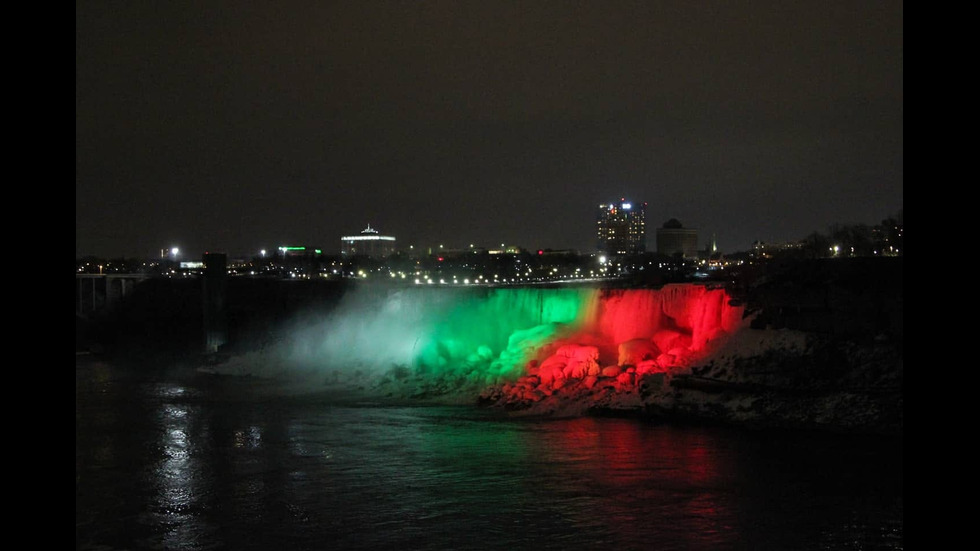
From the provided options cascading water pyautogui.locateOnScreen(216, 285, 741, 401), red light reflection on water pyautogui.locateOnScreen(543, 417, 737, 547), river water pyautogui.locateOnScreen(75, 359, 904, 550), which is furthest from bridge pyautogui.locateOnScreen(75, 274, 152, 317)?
red light reflection on water pyautogui.locateOnScreen(543, 417, 737, 547)

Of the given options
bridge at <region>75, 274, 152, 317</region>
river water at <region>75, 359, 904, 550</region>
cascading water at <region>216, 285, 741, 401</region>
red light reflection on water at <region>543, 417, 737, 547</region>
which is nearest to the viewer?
river water at <region>75, 359, 904, 550</region>

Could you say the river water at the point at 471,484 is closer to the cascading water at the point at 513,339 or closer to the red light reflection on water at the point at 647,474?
the red light reflection on water at the point at 647,474

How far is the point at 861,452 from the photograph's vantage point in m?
20.2

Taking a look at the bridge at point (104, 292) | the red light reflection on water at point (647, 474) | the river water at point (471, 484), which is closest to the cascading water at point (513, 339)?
the river water at point (471, 484)

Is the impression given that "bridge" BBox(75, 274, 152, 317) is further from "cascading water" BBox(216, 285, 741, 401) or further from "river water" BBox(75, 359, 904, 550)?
"river water" BBox(75, 359, 904, 550)

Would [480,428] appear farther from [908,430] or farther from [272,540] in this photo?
[908,430]

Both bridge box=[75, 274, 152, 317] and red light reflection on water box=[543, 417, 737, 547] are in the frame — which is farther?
bridge box=[75, 274, 152, 317]

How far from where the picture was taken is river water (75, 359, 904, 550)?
45.0 feet

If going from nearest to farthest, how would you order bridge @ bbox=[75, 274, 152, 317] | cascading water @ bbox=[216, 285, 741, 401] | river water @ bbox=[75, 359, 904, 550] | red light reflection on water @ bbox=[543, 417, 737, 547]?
river water @ bbox=[75, 359, 904, 550]
red light reflection on water @ bbox=[543, 417, 737, 547]
cascading water @ bbox=[216, 285, 741, 401]
bridge @ bbox=[75, 274, 152, 317]

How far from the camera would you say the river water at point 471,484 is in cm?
1371

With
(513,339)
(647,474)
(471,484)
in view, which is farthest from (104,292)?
(647,474)

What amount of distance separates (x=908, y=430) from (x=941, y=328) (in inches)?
11.5

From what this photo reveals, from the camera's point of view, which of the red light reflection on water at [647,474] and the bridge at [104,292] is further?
the bridge at [104,292]

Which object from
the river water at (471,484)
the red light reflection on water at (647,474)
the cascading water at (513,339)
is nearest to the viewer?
the river water at (471,484)
